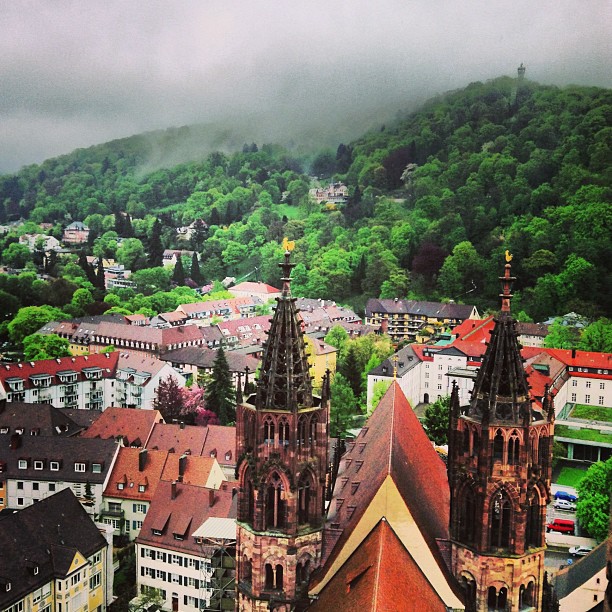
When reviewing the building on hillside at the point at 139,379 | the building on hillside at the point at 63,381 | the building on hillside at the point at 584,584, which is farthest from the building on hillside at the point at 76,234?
the building on hillside at the point at 584,584

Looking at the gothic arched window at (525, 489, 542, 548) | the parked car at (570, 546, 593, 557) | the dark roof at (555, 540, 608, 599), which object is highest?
the gothic arched window at (525, 489, 542, 548)

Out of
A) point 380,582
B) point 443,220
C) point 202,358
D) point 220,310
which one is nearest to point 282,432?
point 380,582

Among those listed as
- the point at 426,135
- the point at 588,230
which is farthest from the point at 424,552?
the point at 426,135

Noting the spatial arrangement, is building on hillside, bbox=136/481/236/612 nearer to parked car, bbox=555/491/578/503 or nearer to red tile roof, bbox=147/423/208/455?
red tile roof, bbox=147/423/208/455

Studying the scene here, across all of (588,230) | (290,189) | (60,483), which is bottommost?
(60,483)

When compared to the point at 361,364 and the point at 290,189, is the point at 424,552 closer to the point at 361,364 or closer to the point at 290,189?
the point at 361,364

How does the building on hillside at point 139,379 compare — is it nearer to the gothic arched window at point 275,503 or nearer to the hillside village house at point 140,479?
the hillside village house at point 140,479

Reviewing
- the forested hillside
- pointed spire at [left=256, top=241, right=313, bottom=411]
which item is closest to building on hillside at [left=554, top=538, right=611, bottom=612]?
pointed spire at [left=256, top=241, right=313, bottom=411]

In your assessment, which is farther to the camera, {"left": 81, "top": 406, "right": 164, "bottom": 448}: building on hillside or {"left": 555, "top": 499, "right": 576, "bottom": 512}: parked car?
{"left": 81, "top": 406, "right": 164, "bottom": 448}: building on hillside
